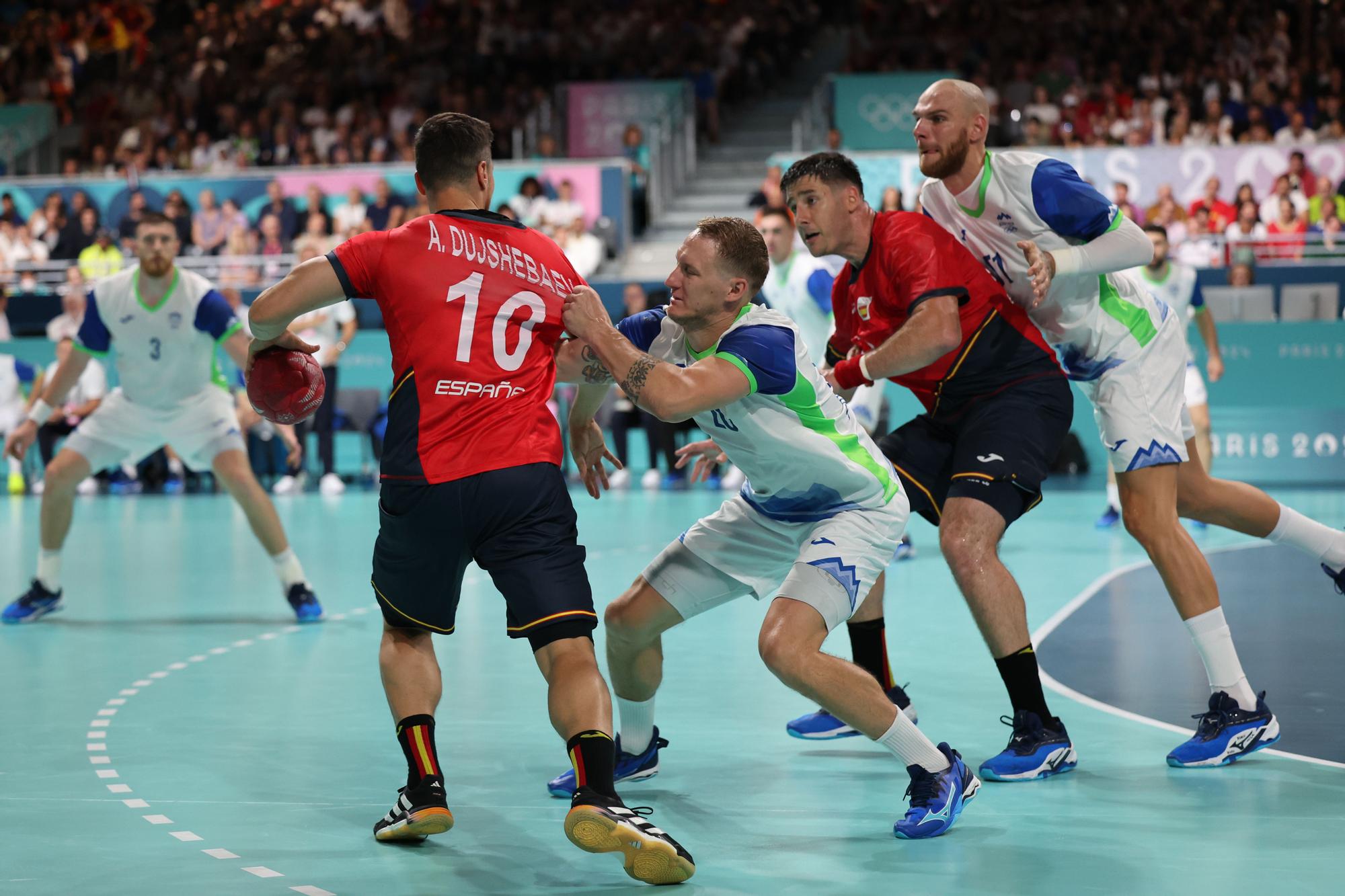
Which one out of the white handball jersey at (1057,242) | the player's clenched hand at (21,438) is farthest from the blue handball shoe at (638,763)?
the player's clenched hand at (21,438)

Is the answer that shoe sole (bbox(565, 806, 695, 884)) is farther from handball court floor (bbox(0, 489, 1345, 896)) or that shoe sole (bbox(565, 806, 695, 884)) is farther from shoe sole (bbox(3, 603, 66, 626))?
shoe sole (bbox(3, 603, 66, 626))

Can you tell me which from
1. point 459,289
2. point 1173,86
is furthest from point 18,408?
point 1173,86

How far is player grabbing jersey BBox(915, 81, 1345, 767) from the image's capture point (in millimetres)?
5070

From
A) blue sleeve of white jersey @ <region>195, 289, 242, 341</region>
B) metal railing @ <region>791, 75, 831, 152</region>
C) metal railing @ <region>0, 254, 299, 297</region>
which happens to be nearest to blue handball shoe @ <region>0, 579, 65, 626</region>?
blue sleeve of white jersey @ <region>195, 289, 242, 341</region>

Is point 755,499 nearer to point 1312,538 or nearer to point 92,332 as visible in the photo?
point 1312,538

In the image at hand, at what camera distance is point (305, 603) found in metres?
8.02

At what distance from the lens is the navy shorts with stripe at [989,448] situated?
5039 millimetres

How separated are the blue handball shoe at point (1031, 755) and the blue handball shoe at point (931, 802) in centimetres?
56

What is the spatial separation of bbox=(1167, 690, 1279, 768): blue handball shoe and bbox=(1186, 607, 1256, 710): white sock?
0.05 m

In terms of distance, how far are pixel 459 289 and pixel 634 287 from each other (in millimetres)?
11126

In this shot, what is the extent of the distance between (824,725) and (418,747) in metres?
1.80

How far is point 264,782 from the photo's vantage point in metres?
4.93

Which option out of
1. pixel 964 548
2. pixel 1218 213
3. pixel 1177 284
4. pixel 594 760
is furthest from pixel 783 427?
pixel 1218 213

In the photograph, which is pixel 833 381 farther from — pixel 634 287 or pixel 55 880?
pixel 634 287
